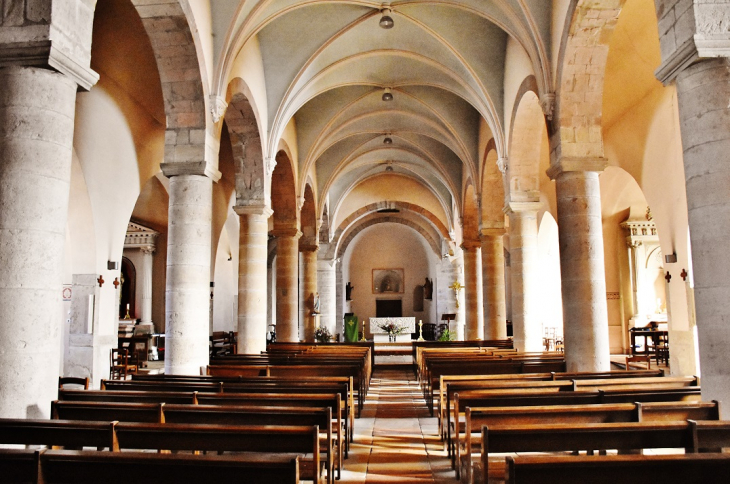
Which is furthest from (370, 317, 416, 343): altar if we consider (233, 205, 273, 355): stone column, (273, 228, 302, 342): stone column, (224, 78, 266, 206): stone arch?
(224, 78, 266, 206): stone arch

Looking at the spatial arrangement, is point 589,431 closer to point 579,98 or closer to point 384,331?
point 579,98

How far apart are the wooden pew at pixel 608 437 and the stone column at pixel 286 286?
1269 centimetres

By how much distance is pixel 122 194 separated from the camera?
11.0 m

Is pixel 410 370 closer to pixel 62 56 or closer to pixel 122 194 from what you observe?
pixel 122 194

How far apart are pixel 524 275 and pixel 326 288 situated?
1398 cm

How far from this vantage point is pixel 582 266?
26.7ft

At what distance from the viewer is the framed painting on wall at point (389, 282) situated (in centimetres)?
3222

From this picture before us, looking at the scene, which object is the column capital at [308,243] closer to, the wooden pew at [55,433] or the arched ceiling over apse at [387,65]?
the arched ceiling over apse at [387,65]

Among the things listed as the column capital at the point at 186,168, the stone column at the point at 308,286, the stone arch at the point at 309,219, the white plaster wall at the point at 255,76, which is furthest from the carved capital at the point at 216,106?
the stone column at the point at 308,286

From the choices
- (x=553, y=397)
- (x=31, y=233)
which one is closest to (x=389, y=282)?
(x=553, y=397)

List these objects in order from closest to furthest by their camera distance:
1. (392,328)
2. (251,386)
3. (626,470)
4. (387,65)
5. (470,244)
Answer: (626,470)
(251,386)
(387,65)
(470,244)
(392,328)

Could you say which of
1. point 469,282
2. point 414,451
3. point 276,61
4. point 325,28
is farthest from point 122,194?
point 469,282

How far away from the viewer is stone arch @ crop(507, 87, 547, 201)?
11.4 metres

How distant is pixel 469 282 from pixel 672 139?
29.8 feet
